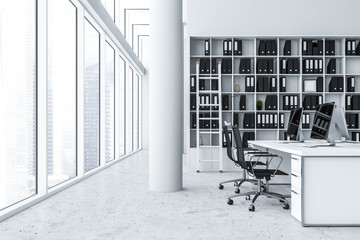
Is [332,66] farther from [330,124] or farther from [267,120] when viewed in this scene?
[330,124]

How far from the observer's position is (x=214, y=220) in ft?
9.78

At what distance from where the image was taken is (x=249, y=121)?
20.3ft

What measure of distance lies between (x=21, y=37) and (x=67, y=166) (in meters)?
2.07

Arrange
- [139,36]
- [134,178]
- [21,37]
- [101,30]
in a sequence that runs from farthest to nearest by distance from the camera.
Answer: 1. [139,36]
2. [101,30]
3. [134,178]
4. [21,37]

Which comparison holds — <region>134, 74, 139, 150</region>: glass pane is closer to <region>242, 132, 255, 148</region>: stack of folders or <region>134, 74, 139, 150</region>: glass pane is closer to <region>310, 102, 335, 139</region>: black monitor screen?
<region>242, 132, 255, 148</region>: stack of folders

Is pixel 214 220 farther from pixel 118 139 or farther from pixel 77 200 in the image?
pixel 118 139

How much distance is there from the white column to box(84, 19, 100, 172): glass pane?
147cm

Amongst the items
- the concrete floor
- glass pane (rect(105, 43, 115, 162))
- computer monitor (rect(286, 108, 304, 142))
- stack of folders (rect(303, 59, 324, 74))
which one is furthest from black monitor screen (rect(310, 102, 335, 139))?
glass pane (rect(105, 43, 115, 162))

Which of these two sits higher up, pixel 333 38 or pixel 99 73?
pixel 333 38

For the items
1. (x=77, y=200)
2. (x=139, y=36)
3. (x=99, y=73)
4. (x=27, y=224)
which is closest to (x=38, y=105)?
(x=77, y=200)

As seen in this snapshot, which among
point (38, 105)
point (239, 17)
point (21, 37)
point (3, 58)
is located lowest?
point (38, 105)

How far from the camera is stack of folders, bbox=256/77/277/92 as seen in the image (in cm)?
616

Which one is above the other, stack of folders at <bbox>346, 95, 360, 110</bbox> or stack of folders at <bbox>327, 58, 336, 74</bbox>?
stack of folders at <bbox>327, 58, 336, 74</bbox>

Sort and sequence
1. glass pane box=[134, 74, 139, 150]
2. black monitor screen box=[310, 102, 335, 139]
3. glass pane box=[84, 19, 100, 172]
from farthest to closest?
glass pane box=[134, 74, 139, 150] < glass pane box=[84, 19, 100, 172] < black monitor screen box=[310, 102, 335, 139]
